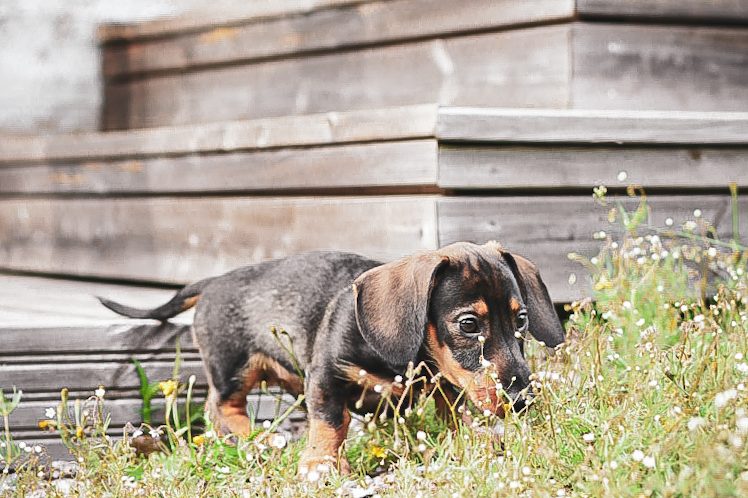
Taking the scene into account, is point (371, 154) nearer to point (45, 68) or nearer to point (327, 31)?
point (327, 31)

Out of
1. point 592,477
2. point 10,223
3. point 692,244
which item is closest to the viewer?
point 592,477

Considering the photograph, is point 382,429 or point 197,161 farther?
point 197,161

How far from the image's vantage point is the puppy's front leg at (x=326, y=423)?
112 inches

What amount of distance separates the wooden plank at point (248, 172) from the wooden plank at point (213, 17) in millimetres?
971

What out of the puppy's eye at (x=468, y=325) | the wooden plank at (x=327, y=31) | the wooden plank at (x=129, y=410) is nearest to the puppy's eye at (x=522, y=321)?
the puppy's eye at (x=468, y=325)

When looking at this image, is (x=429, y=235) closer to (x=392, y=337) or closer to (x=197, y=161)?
(x=392, y=337)

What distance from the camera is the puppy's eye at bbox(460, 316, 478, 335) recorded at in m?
2.64

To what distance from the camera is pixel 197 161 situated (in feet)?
15.4

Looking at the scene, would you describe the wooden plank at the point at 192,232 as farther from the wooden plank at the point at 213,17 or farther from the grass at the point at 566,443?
the wooden plank at the point at 213,17

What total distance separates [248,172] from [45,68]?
300 cm

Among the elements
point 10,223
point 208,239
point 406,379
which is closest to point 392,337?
point 406,379

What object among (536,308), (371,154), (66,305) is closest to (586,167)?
(371,154)

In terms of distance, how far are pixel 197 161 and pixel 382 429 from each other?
6.93 ft

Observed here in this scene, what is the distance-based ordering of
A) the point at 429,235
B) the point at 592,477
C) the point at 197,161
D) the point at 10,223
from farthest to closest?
the point at 10,223 < the point at 197,161 < the point at 429,235 < the point at 592,477
